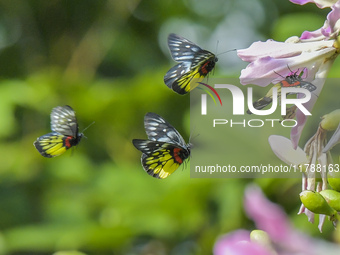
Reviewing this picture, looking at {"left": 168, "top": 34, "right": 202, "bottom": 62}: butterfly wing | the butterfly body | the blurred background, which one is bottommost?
the blurred background

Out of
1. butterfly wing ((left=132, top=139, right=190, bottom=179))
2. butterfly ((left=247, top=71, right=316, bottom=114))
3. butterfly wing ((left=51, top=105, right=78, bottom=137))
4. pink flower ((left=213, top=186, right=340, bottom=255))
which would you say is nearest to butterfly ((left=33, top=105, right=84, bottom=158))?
butterfly wing ((left=51, top=105, right=78, bottom=137))

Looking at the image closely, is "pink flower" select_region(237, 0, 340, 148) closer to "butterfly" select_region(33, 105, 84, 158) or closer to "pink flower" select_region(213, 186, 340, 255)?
"pink flower" select_region(213, 186, 340, 255)

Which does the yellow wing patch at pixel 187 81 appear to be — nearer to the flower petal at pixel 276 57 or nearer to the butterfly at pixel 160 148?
the butterfly at pixel 160 148

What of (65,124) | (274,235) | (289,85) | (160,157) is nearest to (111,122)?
(65,124)

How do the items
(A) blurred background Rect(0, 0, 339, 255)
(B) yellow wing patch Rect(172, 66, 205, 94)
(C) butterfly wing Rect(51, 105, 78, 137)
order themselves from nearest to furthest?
(B) yellow wing patch Rect(172, 66, 205, 94) → (C) butterfly wing Rect(51, 105, 78, 137) → (A) blurred background Rect(0, 0, 339, 255)

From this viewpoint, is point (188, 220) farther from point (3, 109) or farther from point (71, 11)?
point (71, 11)
